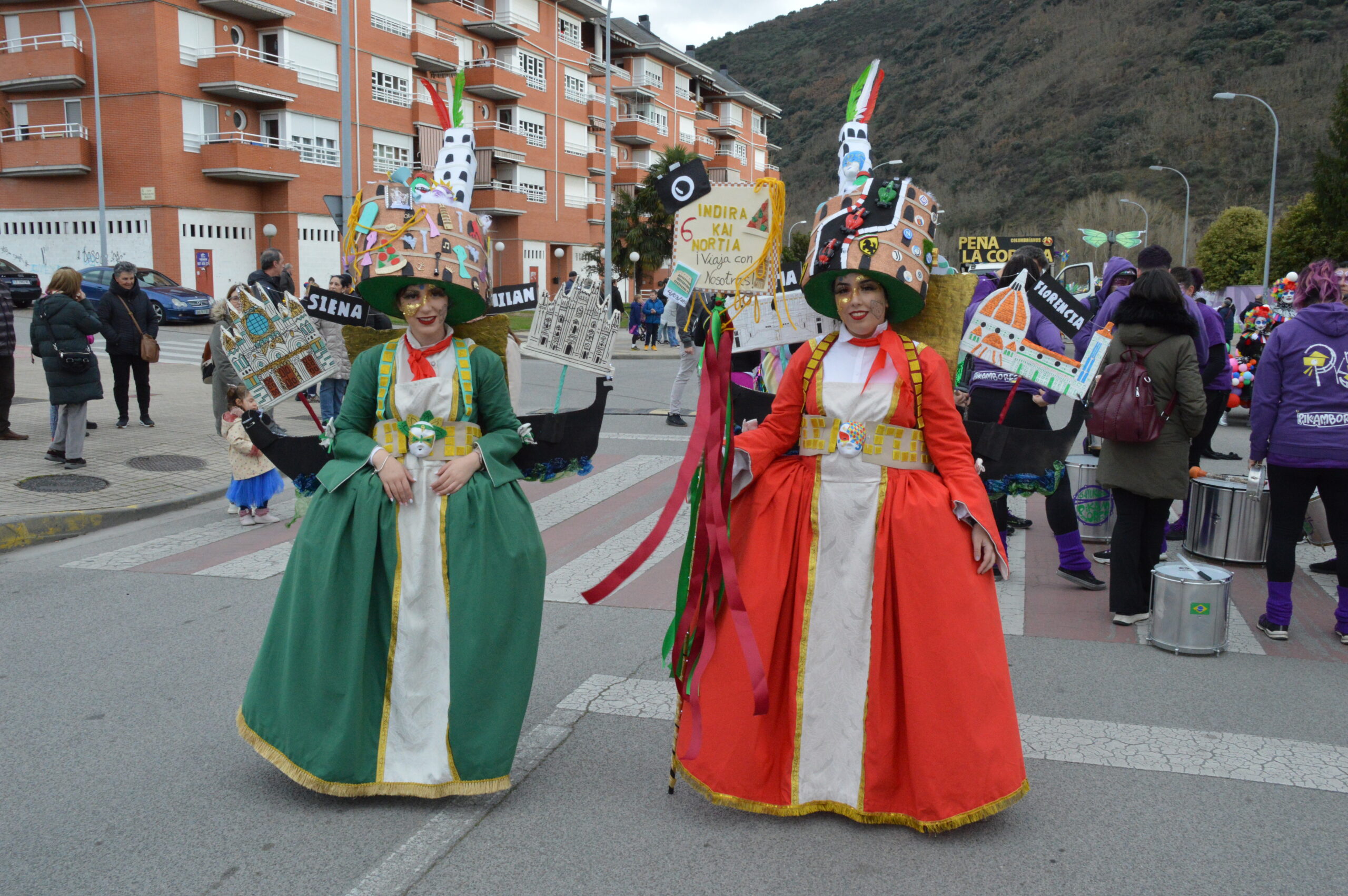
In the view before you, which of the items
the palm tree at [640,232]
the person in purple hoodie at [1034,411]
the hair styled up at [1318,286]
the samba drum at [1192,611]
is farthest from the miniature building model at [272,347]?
the palm tree at [640,232]

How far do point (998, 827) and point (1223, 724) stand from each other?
149 cm

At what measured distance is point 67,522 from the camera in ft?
25.1

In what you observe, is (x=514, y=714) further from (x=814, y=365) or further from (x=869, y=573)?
(x=814, y=365)

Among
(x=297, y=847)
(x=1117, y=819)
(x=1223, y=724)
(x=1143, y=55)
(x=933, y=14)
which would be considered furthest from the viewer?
(x=933, y=14)

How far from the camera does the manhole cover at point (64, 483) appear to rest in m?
8.40

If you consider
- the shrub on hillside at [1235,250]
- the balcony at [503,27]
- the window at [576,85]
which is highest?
the balcony at [503,27]

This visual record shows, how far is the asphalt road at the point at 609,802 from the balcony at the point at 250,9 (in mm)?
33405

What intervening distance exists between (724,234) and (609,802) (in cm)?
195

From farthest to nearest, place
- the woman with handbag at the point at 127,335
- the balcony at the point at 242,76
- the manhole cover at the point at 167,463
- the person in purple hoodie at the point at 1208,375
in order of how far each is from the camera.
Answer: the balcony at the point at 242,76
the woman with handbag at the point at 127,335
the manhole cover at the point at 167,463
the person in purple hoodie at the point at 1208,375

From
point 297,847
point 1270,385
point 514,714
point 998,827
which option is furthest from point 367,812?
point 1270,385

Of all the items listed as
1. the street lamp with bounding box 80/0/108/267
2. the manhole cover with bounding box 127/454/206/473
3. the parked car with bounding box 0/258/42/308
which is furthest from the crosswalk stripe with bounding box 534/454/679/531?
the parked car with bounding box 0/258/42/308

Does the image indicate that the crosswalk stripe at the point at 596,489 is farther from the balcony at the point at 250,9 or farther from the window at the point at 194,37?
the balcony at the point at 250,9

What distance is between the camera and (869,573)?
3389 mm

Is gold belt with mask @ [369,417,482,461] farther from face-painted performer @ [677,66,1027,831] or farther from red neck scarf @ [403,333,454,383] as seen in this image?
face-painted performer @ [677,66,1027,831]
